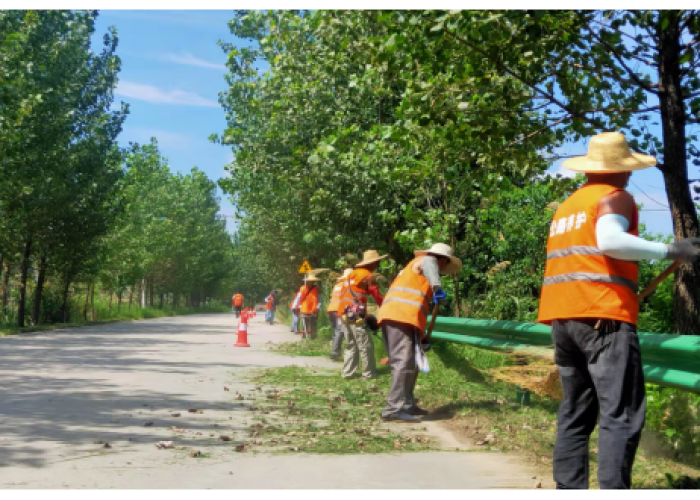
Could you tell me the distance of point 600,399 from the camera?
185 inches

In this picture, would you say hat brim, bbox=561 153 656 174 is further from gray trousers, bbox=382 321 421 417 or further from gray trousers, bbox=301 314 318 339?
gray trousers, bbox=301 314 318 339

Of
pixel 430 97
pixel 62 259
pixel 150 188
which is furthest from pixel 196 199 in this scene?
pixel 430 97

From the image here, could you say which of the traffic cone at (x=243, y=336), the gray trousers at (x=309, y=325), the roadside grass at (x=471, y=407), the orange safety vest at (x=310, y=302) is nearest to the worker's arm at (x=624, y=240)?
the roadside grass at (x=471, y=407)

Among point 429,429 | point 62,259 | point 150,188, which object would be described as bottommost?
point 429,429

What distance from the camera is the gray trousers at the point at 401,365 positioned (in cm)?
902

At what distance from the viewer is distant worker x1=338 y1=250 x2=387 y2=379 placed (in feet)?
38.4

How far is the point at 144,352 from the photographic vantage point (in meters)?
18.8

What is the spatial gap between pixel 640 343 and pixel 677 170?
8.16 feet

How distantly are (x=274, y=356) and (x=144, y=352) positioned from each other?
2807 millimetres

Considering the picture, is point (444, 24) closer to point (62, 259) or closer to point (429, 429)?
point (429, 429)

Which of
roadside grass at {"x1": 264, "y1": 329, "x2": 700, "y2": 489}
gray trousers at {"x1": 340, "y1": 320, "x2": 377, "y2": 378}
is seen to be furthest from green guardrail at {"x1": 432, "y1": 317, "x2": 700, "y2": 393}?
gray trousers at {"x1": 340, "y1": 320, "x2": 377, "y2": 378}

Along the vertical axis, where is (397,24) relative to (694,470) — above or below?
above

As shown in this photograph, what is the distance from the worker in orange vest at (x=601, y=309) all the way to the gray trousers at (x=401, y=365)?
4039mm
